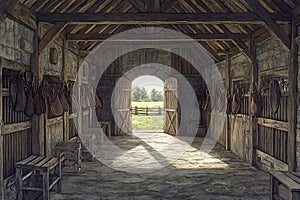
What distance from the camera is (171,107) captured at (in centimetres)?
1535

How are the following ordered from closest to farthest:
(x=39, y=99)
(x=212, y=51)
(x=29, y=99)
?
(x=29, y=99), (x=39, y=99), (x=212, y=51)

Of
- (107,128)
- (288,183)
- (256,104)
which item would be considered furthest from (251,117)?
(107,128)

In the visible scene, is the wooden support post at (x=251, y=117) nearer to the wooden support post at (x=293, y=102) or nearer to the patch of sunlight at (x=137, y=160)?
the wooden support post at (x=293, y=102)

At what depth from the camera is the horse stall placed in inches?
231

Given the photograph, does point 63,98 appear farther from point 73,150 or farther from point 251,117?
point 251,117

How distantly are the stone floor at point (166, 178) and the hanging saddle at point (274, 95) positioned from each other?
1539 millimetres

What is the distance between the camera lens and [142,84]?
39.2 metres

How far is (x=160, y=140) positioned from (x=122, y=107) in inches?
109

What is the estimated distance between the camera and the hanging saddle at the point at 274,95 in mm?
7129

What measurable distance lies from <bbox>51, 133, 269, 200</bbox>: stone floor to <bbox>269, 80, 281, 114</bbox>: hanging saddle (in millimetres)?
1539

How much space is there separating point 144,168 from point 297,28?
4.52 m

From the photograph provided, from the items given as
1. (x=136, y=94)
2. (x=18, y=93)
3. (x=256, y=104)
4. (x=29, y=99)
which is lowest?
Result: (x=256, y=104)

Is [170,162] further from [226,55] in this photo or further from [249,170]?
[226,55]

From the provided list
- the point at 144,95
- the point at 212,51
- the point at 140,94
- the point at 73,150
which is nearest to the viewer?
the point at 73,150
